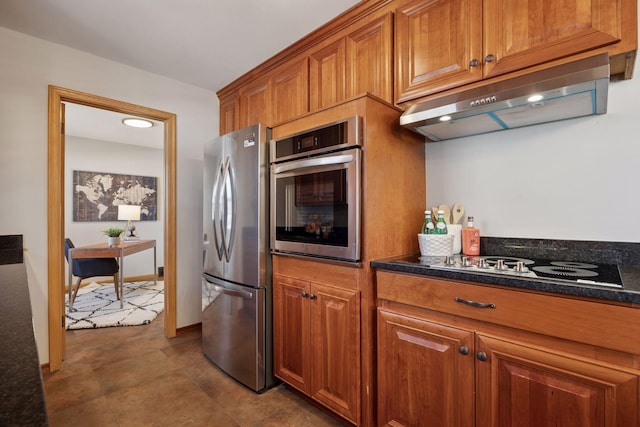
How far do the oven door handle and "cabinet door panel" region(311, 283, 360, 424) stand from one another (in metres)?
0.68

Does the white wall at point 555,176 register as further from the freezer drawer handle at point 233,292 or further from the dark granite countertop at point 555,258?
the freezer drawer handle at point 233,292

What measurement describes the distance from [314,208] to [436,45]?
1094 mm

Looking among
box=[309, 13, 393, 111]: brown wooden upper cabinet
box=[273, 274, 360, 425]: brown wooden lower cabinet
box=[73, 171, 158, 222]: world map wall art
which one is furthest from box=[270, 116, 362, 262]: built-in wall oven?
box=[73, 171, 158, 222]: world map wall art

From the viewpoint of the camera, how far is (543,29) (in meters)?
1.34

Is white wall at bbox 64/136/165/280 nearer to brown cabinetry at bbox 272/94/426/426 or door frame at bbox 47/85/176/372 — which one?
door frame at bbox 47/85/176/372

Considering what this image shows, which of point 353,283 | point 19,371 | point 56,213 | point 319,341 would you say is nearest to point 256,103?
point 56,213

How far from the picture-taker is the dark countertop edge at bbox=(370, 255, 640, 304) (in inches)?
36.4

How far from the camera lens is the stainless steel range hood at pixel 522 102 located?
3.86 feet

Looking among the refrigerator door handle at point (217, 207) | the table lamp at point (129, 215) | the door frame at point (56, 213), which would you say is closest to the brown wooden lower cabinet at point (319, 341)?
the refrigerator door handle at point (217, 207)

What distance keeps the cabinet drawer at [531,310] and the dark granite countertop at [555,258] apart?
32mm

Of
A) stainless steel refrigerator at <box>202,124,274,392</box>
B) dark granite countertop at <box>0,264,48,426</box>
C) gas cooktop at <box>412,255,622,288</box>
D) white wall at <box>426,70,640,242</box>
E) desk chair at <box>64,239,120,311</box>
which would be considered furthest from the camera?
desk chair at <box>64,239,120,311</box>

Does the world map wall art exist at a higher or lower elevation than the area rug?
higher

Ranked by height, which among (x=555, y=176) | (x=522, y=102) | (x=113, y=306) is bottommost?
(x=113, y=306)

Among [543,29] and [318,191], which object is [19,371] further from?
[543,29]
